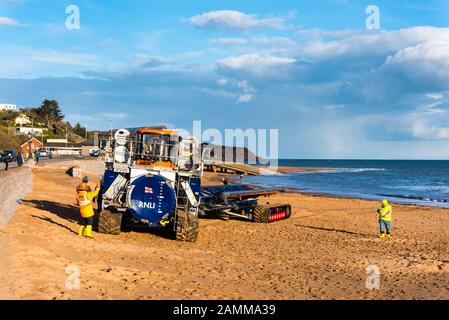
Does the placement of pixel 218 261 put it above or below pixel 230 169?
above

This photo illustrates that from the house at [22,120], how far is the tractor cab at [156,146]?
144m

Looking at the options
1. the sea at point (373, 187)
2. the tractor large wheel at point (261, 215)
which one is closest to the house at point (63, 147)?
the sea at point (373, 187)

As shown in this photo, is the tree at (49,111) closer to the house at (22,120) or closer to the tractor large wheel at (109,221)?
the house at (22,120)

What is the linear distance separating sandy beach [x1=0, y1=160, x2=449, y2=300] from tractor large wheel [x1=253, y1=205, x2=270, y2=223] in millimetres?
699

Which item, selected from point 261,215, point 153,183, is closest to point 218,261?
point 153,183

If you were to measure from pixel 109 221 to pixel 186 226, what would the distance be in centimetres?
253

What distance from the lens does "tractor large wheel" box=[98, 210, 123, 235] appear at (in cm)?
1642

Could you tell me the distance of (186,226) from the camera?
16.2 metres

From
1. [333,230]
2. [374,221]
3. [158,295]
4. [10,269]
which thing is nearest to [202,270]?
[158,295]

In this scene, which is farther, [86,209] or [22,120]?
[22,120]

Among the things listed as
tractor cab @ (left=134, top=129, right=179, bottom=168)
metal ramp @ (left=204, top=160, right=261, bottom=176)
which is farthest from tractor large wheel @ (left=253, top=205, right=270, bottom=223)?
metal ramp @ (left=204, top=160, right=261, bottom=176)

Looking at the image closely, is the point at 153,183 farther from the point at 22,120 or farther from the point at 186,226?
the point at 22,120

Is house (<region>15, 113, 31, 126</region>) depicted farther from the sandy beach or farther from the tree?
the sandy beach
